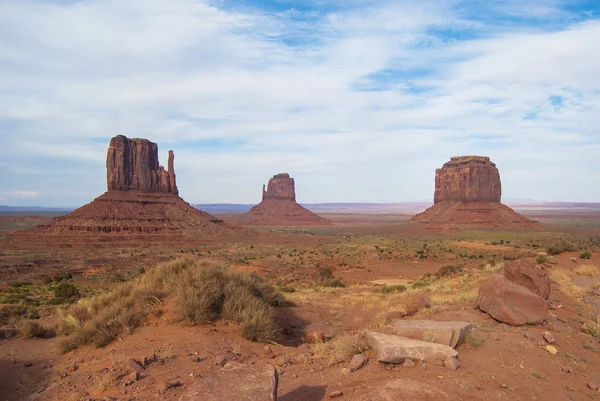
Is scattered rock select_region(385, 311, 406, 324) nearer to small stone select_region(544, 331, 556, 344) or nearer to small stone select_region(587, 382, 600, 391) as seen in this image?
small stone select_region(544, 331, 556, 344)

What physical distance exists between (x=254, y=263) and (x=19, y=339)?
1231 inches

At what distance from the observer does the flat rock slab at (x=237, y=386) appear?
4801mm

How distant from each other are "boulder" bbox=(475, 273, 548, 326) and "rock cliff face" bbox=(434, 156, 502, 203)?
106m

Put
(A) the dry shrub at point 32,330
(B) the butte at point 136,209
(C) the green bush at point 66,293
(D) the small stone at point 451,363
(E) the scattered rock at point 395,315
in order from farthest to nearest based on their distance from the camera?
(B) the butte at point 136,209
(C) the green bush at point 66,293
(E) the scattered rock at point 395,315
(A) the dry shrub at point 32,330
(D) the small stone at point 451,363

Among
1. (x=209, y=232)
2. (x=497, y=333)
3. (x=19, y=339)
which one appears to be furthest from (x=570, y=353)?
(x=209, y=232)

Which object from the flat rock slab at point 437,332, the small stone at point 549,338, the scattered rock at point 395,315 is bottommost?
the scattered rock at point 395,315

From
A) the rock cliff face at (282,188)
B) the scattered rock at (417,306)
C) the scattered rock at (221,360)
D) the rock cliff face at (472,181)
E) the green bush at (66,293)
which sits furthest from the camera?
the rock cliff face at (282,188)

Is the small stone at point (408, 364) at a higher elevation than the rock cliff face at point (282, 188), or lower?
lower

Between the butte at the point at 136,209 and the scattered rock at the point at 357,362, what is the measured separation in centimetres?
6504

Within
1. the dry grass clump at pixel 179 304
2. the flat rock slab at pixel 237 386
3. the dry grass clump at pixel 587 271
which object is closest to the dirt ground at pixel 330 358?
the dry grass clump at pixel 179 304

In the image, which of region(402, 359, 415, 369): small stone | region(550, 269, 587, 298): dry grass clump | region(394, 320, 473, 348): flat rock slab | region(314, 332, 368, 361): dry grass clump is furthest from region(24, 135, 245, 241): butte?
region(402, 359, 415, 369): small stone

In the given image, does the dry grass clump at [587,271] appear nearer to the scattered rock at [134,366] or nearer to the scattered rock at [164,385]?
the scattered rock at [164,385]

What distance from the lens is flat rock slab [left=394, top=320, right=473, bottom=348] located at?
24.1 ft

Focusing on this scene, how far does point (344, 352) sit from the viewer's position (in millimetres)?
7293
